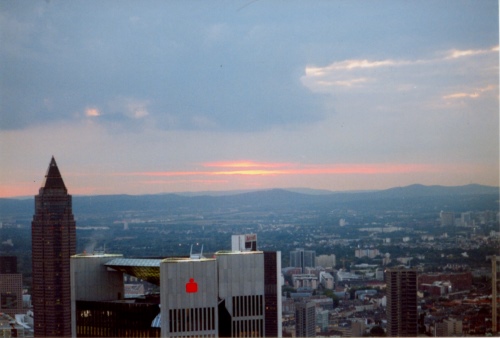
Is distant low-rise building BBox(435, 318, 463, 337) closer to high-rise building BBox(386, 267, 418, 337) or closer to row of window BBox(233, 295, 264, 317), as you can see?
high-rise building BBox(386, 267, 418, 337)

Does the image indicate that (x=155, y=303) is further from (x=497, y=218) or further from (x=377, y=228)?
(x=497, y=218)

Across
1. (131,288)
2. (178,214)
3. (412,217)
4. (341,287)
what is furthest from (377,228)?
(131,288)

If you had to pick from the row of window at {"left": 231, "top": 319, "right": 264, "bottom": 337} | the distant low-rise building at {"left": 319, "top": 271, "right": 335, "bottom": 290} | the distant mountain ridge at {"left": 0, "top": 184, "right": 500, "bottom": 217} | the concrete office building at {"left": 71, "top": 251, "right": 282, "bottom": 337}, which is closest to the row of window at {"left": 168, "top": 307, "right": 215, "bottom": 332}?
the concrete office building at {"left": 71, "top": 251, "right": 282, "bottom": 337}

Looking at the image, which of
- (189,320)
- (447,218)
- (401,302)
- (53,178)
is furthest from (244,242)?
(53,178)

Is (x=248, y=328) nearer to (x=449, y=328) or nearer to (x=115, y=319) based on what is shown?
(x=115, y=319)

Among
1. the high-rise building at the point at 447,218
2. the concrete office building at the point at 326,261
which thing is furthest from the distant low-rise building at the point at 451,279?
the concrete office building at the point at 326,261

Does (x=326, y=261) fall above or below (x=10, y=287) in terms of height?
above

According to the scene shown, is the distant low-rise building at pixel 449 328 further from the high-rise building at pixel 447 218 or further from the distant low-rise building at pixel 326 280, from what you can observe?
the distant low-rise building at pixel 326 280
